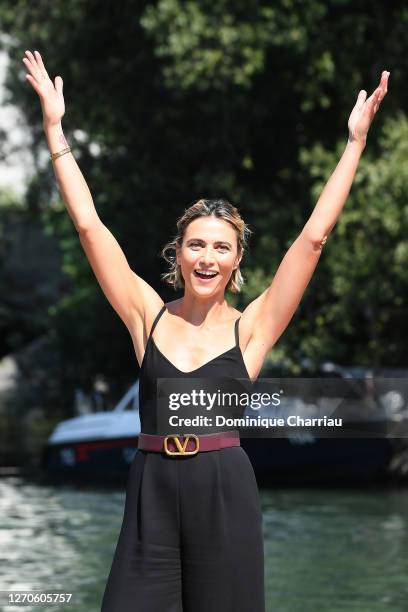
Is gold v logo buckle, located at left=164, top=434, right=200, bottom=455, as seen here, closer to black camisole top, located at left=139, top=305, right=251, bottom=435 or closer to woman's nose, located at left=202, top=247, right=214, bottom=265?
black camisole top, located at left=139, top=305, right=251, bottom=435

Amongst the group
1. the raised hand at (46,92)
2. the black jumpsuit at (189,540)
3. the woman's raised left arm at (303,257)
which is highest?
the raised hand at (46,92)

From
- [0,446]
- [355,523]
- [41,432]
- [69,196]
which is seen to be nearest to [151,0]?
[355,523]

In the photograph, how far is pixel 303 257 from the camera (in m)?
4.85

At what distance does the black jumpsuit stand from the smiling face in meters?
0.43

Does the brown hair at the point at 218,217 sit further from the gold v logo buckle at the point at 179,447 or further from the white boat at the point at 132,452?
the white boat at the point at 132,452

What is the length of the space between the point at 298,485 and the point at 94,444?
3440 millimetres

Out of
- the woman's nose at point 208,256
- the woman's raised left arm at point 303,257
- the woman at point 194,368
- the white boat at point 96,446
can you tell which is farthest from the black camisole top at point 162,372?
the white boat at point 96,446

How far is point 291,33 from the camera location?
77.0 ft

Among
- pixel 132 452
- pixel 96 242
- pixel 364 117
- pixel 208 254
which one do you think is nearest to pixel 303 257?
pixel 208 254

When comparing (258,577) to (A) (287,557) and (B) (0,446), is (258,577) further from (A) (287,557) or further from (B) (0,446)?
(B) (0,446)

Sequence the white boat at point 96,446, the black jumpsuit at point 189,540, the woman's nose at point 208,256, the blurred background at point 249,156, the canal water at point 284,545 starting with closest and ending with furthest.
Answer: the black jumpsuit at point 189,540 → the woman's nose at point 208,256 → the canal water at point 284,545 → the blurred background at point 249,156 → the white boat at point 96,446

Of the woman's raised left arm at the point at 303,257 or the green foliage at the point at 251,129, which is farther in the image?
the green foliage at the point at 251,129

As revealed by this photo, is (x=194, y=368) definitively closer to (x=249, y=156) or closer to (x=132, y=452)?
(x=132, y=452)

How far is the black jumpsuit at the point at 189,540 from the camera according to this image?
14.9 feet
